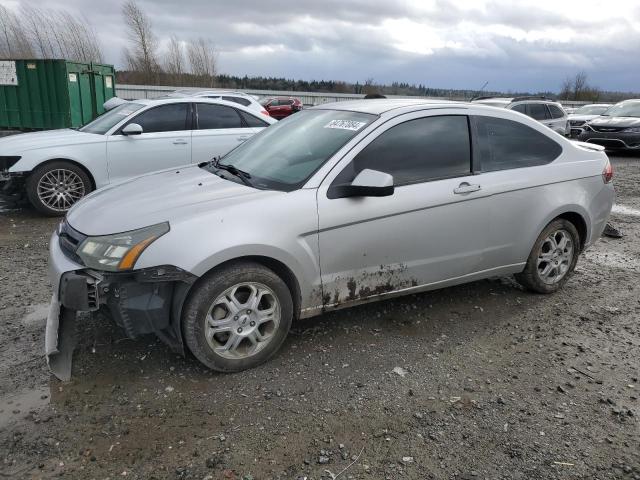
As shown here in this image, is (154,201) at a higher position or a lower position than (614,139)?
higher

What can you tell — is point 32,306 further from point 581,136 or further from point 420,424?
point 581,136

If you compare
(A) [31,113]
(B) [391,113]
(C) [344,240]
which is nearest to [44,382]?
(C) [344,240]

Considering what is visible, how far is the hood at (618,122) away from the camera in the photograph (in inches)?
607

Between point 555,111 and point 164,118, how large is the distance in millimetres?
12765

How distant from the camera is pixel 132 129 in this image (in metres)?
7.23

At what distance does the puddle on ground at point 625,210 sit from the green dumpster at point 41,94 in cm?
1246

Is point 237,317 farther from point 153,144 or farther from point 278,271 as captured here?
point 153,144

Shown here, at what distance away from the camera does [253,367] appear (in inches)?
136

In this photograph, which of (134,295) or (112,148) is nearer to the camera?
(134,295)

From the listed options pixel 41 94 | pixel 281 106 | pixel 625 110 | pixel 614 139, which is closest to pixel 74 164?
pixel 41 94

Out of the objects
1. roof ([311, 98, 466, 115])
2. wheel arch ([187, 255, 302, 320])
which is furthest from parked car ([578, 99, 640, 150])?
wheel arch ([187, 255, 302, 320])

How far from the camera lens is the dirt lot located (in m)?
2.64

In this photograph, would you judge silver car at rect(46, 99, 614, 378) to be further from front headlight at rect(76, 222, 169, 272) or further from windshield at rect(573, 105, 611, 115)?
windshield at rect(573, 105, 611, 115)

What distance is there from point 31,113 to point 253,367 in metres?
13.1
